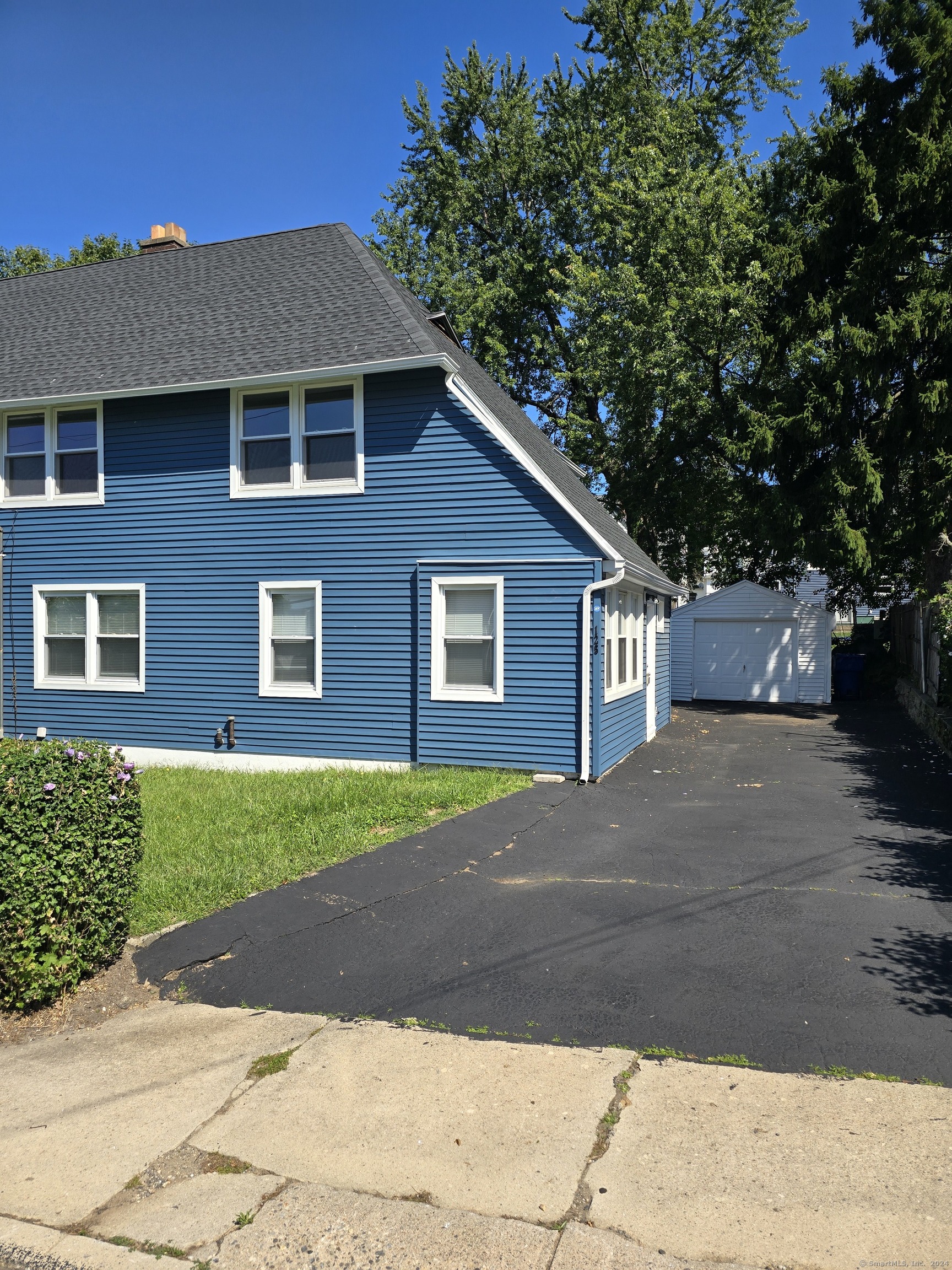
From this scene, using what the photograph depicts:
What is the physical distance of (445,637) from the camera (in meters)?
12.4

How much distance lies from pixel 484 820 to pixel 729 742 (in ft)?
29.6

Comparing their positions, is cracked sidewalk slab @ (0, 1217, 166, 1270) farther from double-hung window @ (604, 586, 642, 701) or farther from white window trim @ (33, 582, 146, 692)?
white window trim @ (33, 582, 146, 692)

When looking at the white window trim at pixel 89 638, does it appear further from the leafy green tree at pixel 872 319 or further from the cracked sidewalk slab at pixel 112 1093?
the leafy green tree at pixel 872 319

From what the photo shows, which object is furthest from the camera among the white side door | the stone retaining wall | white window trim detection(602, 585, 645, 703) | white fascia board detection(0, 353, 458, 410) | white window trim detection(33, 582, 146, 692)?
the white side door

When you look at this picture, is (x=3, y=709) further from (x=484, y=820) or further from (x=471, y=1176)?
(x=471, y=1176)

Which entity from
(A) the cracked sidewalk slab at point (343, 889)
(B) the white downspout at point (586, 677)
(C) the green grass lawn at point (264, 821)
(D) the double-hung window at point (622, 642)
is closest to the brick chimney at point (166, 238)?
(C) the green grass lawn at point (264, 821)

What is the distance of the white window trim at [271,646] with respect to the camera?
42.9ft

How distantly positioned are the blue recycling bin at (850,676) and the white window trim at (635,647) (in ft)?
44.3

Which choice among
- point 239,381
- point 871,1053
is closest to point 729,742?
point 239,381

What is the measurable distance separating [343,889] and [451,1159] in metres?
3.72

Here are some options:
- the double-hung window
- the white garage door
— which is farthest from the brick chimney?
the white garage door

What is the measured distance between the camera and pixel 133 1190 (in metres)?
3.44

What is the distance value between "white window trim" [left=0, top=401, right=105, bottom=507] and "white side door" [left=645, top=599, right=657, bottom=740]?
9.87 m

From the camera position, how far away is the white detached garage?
25484 millimetres
